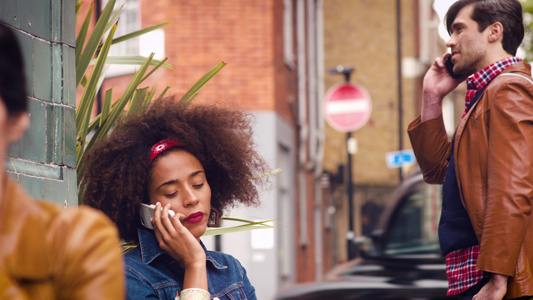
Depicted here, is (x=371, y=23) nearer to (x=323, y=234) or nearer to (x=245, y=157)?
(x=323, y=234)

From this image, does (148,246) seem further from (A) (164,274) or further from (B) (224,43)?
(B) (224,43)

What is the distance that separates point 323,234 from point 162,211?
19.4 meters

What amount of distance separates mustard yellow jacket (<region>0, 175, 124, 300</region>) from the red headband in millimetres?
1499

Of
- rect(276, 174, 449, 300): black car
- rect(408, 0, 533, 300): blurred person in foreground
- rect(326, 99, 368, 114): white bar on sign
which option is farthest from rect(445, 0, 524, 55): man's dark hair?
rect(326, 99, 368, 114): white bar on sign

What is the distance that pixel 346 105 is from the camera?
15766 mm

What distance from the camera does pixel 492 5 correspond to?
10.3ft

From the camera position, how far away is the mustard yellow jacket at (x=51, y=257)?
3.93ft

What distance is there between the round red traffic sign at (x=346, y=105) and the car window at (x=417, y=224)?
7804mm

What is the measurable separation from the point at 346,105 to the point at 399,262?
8922mm

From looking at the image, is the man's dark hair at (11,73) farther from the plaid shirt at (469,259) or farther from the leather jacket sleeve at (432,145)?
the leather jacket sleeve at (432,145)

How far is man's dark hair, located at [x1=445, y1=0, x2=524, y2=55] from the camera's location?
3.11 meters

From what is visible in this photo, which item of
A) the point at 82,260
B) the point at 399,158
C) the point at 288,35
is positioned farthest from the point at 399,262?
the point at 288,35

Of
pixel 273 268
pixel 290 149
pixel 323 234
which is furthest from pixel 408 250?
pixel 323 234

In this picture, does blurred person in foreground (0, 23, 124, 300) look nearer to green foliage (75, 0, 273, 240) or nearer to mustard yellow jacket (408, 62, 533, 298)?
mustard yellow jacket (408, 62, 533, 298)
